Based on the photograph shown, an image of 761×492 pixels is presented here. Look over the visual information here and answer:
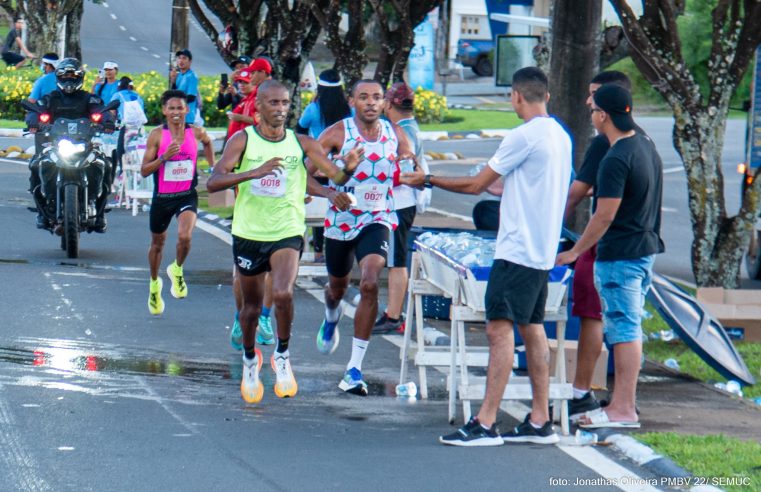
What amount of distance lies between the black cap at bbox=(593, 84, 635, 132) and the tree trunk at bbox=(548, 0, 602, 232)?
517cm

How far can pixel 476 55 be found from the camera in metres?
58.3

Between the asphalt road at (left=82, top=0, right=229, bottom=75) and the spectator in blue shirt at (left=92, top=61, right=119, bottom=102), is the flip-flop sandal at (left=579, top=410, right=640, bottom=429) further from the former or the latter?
the asphalt road at (left=82, top=0, right=229, bottom=75)

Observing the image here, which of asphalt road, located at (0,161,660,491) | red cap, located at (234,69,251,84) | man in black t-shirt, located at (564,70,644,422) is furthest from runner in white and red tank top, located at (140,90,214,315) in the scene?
man in black t-shirt, located at (564,70,644,422)

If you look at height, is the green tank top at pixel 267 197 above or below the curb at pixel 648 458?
above

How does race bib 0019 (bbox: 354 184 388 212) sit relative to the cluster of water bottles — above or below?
above

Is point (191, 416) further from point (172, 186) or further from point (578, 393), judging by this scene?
point (172, 186)

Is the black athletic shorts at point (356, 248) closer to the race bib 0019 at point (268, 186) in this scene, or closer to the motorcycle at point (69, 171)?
the race bib 0019 at point (268, 186)

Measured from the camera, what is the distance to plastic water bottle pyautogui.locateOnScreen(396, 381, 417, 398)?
30.1ft

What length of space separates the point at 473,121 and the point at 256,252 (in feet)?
100

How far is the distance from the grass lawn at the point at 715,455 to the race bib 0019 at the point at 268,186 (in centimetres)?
266

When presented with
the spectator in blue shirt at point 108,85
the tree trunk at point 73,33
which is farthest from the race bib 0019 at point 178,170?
the tree trunk at point 73,33

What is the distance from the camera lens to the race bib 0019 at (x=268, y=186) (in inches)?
349

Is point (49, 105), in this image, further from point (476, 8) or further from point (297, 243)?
point (476, 8)

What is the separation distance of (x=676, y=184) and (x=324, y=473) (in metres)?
19.5
